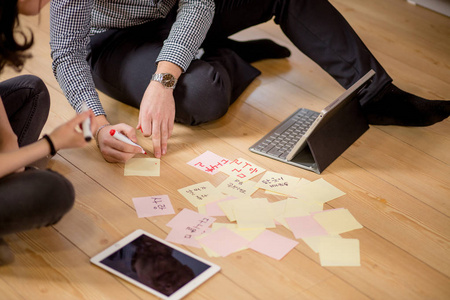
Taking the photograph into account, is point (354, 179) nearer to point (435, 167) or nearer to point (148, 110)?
point (435, 167)

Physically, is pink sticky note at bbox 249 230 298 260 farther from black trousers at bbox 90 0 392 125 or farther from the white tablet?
black trousers at bbox 90 0 392 125

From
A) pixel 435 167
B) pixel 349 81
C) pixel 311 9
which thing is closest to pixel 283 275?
pixel 435 167

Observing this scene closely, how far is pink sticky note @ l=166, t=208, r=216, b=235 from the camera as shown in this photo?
149 centimetres

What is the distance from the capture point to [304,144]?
5.77ft

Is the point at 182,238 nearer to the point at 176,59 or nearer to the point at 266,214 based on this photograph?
the point at 266,214

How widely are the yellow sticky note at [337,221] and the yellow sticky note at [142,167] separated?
0.50 m

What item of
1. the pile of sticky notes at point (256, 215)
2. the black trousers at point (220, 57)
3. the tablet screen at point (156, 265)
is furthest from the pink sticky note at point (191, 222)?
the black trousers at point (220, 57)

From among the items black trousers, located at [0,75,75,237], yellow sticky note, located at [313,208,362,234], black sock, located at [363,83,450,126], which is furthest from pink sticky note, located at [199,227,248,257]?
black sock, located at [363,83,450,126]

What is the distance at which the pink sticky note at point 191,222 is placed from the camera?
58.7 inches

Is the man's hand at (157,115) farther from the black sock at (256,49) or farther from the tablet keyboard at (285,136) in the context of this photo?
the black sock at (256,49)

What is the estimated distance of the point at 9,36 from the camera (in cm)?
129

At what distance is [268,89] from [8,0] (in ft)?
3.94

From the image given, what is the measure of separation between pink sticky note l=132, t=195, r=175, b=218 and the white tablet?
12cm

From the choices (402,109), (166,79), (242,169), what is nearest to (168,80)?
(166,79)
